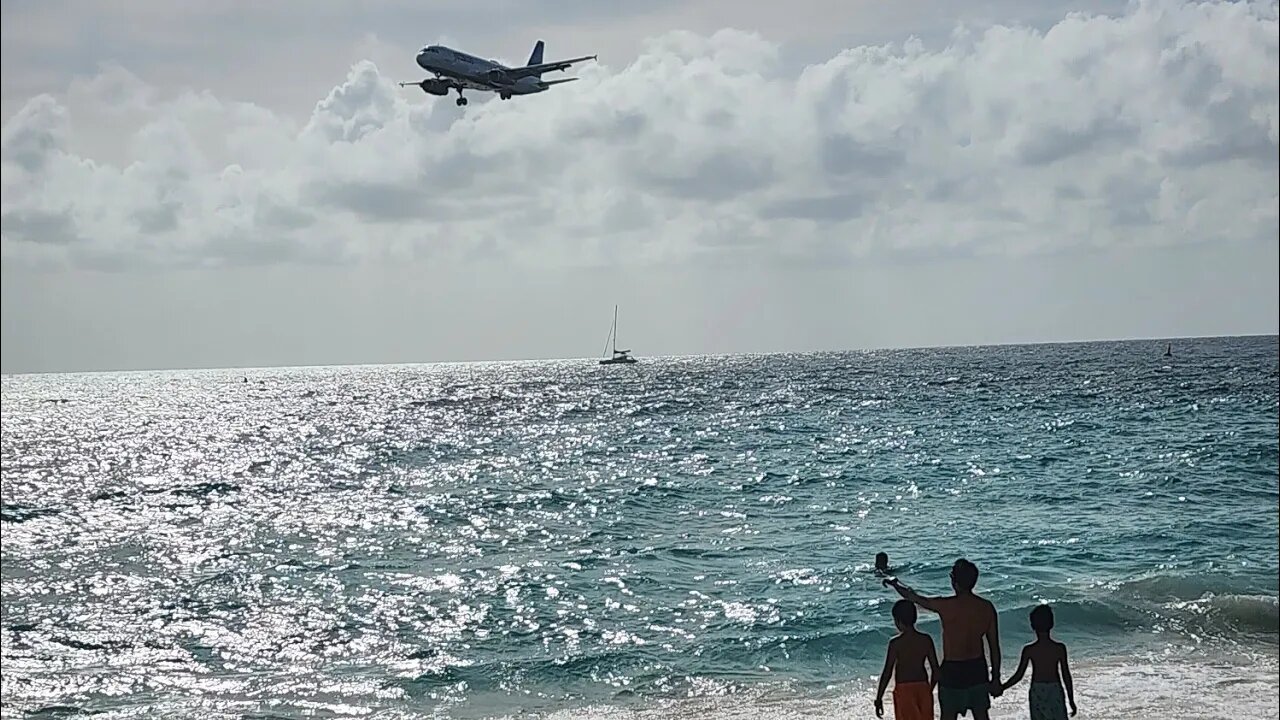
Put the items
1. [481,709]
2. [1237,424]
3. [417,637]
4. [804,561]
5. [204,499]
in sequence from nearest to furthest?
[481,709], [417,637], [804,561], [204,499], [1237,424]

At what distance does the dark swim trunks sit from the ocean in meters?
4.85

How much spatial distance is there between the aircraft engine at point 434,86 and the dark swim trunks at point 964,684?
1285 inches

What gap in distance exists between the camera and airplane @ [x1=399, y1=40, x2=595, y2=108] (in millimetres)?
40250

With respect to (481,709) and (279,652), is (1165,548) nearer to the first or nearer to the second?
(481,709)

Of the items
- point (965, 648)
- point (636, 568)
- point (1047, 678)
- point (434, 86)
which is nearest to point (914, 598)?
point (965, 648)

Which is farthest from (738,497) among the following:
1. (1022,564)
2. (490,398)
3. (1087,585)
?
(490,398)

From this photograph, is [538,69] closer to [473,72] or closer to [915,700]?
[473,72]

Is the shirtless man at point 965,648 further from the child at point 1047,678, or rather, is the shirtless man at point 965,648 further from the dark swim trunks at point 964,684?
the child at point 1047,678

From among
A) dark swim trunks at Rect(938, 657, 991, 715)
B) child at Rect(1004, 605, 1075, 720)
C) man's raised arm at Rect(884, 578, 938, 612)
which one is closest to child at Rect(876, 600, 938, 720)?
dark swim trunks at Rect(938, 657, 991, 715)

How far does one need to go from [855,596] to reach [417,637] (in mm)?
8743

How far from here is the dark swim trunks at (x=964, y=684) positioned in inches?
401

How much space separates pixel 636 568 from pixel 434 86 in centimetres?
1914

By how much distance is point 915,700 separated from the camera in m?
10.4

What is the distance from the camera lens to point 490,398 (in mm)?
123625
